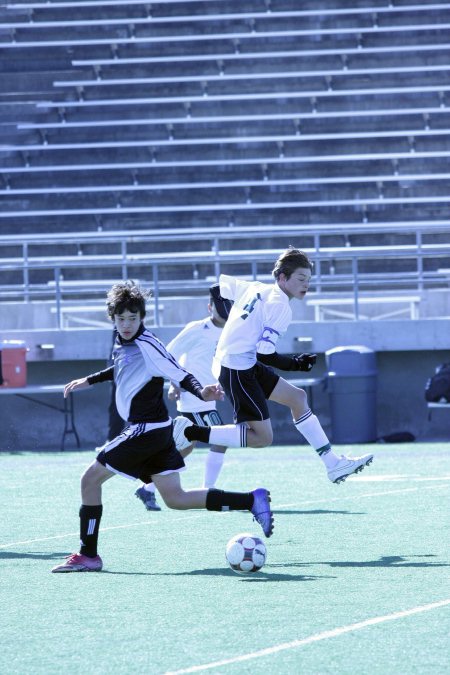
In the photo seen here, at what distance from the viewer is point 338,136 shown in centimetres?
2306

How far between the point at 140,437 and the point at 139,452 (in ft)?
0.24

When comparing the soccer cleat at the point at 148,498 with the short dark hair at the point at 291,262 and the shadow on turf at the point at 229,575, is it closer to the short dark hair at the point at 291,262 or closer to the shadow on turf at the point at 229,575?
the short dark hair at the point at 291,262

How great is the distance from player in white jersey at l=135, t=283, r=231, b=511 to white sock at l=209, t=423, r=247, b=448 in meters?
1.21

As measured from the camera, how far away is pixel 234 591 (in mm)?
5688

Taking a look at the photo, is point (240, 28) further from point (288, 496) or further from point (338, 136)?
point (288, 496)

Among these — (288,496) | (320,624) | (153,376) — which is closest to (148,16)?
(288,496)

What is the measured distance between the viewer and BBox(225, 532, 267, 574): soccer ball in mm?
6168

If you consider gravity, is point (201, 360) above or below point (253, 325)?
below

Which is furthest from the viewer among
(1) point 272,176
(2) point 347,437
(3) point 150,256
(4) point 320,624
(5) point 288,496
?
(1) point 272,176

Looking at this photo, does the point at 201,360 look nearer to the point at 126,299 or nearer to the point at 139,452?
the point at 139,452

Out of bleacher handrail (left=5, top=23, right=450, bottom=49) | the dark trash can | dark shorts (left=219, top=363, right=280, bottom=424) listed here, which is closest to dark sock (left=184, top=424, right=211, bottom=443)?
dark shorts (left=219, top=363, right=280, bottom=424)

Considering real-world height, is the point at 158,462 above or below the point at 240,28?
below

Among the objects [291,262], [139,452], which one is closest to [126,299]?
[139,452]

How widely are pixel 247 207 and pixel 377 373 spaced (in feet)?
19.6
